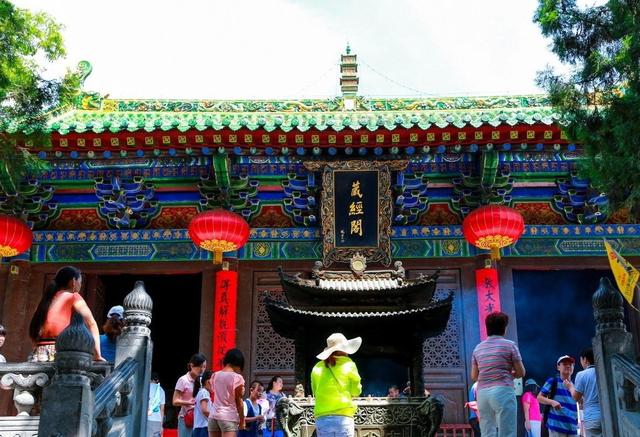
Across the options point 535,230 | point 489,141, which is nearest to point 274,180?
point 489,141

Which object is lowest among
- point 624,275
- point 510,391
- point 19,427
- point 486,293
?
point 19,427

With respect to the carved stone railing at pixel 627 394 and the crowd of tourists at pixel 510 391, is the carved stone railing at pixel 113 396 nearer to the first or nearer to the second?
the crowd of tourists at pixel 510 391

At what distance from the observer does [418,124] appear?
28.5 feet

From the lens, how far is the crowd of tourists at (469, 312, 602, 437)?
5379mm

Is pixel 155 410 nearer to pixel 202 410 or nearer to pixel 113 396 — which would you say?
pixel 202 410

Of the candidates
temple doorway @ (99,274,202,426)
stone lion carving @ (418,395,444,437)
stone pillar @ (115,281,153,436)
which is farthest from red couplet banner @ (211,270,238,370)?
temple doorway @ (99,274,202,426)

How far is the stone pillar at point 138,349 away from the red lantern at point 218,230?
3606mm

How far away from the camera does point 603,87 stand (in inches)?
221

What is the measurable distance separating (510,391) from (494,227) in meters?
3.77

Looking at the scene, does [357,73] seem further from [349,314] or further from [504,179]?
[349,314]

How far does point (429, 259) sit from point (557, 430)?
387 centimetres

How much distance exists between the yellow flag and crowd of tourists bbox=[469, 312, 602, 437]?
0.63 metres

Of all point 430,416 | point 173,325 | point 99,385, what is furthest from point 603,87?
point 173,325

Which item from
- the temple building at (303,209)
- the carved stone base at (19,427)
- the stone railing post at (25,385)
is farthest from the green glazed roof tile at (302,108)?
the carved stone base at (19,427)
